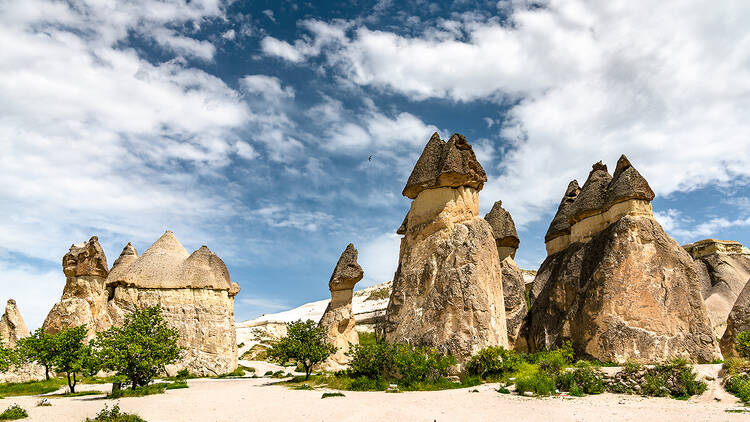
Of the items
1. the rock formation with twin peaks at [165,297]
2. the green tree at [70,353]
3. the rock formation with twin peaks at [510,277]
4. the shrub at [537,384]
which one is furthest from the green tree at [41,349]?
the rock formation with twin peaks at [510,277]

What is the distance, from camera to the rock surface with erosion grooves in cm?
2403

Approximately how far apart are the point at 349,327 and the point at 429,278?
1036cm

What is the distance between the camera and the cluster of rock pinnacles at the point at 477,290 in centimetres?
1596

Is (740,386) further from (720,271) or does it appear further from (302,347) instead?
(720,271)

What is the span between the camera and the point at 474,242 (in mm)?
16828

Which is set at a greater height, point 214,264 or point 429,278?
point 214,264

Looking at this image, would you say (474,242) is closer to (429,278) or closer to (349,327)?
(429,278)

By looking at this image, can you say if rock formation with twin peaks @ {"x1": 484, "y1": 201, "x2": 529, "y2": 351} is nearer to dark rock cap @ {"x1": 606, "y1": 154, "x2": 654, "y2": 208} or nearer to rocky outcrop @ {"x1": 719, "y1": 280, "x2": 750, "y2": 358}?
dark rock cap @ {"x1": 606, "y1": 154, "x2": 654, "y2": 208}

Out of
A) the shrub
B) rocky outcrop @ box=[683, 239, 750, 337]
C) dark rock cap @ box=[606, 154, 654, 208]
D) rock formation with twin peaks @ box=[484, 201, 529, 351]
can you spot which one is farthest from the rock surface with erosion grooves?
rocky outcrop @ box=[683, 239, 750, 337]

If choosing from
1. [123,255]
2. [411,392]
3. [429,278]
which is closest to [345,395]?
[411,392]

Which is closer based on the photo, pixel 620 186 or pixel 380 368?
pixel 380 368

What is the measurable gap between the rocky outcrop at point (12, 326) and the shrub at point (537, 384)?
22.6 meters

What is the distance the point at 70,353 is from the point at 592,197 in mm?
21446

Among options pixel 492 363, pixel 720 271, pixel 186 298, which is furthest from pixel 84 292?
pixel 720 271
